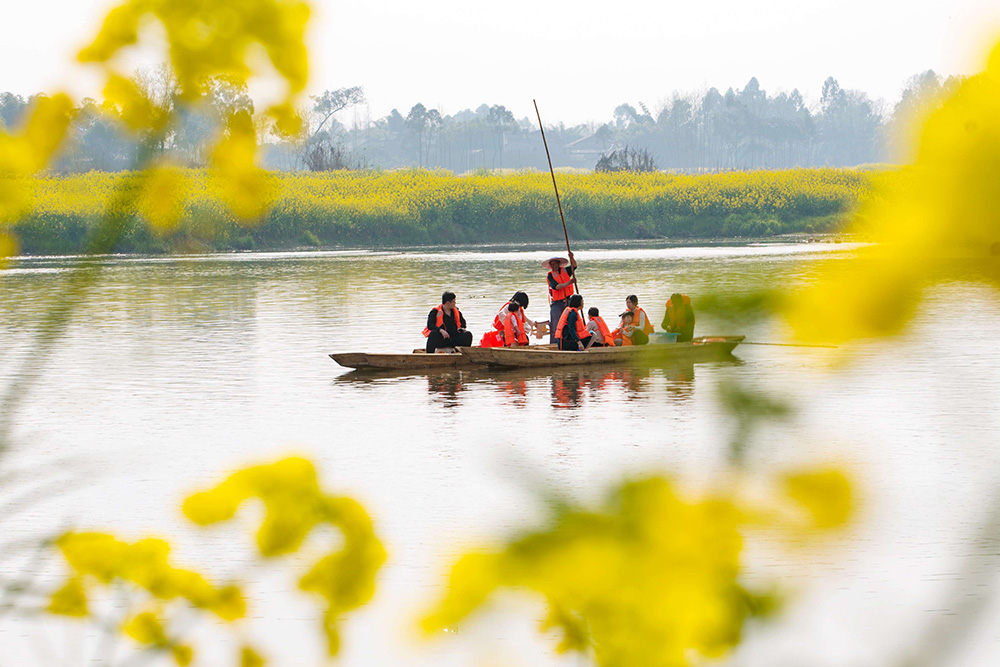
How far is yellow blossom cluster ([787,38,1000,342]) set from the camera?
0.69 metres

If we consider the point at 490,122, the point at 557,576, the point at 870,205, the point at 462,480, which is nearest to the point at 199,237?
the point at 557,576

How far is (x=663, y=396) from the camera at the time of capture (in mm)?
15938

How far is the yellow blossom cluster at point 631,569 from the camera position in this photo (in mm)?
833

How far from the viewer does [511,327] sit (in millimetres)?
17750

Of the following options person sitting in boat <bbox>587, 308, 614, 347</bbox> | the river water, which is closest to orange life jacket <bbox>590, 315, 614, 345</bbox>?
→ person sitting in boat <bbox>587, 308, 614, 347</bbox>

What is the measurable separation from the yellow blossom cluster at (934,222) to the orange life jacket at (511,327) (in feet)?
55.2

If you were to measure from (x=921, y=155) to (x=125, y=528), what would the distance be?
982 cm

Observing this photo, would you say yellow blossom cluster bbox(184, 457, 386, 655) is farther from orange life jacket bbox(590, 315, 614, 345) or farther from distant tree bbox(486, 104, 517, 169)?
distant tree bbox(486, 104, 517, 169)

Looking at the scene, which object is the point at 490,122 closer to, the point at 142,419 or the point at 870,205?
the point at 142,419

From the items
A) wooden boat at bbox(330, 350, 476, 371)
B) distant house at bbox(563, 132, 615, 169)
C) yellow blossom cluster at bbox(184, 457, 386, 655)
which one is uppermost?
distant house at bbox(563, 132, 615, 169)

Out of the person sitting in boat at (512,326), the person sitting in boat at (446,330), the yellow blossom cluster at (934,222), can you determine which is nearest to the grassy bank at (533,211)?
the person sitting in boat at (446,330)

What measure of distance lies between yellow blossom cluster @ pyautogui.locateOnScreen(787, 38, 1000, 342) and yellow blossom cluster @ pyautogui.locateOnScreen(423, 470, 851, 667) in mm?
174

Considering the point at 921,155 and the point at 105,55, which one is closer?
the point at 921,155

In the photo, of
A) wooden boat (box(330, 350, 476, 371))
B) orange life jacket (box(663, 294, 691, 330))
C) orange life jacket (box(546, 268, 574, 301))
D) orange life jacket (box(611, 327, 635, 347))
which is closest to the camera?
orange life jacket (box(663, 294, 691, 330))
